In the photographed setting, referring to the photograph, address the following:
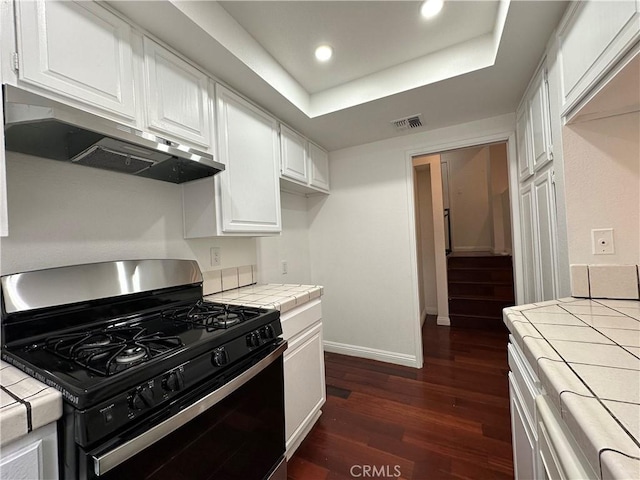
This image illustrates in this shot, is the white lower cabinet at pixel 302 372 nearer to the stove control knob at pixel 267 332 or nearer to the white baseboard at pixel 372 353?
the stove control knob at pixel 267 332

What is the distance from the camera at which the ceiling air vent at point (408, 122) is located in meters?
2.20

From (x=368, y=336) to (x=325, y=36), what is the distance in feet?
8.30

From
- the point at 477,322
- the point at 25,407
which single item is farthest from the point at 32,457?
the point at 477,322

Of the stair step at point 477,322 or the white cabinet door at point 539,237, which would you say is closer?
the white cabinet door at point 539,237

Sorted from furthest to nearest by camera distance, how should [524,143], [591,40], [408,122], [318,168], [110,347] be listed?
[318,168] → [408,122] → [524,143] → [591,40] → [110,347]

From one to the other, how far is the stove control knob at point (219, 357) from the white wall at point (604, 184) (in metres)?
1.57

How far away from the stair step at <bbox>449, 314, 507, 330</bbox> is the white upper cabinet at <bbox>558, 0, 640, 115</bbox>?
117 inches

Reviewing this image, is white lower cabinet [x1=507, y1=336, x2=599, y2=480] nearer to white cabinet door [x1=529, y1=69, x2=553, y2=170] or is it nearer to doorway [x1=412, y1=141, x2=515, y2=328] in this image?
white cabinet door [x1=529, y1=69, x2=553, y2=170]

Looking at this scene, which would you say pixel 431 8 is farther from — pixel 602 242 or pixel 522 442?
pixel 522 442

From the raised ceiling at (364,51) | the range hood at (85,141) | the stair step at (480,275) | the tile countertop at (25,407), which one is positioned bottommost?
the stair step at (480,275)

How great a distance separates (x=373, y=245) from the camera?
2.74 metres

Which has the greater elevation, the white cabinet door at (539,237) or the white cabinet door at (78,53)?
the white cabinet door at (78,53)
